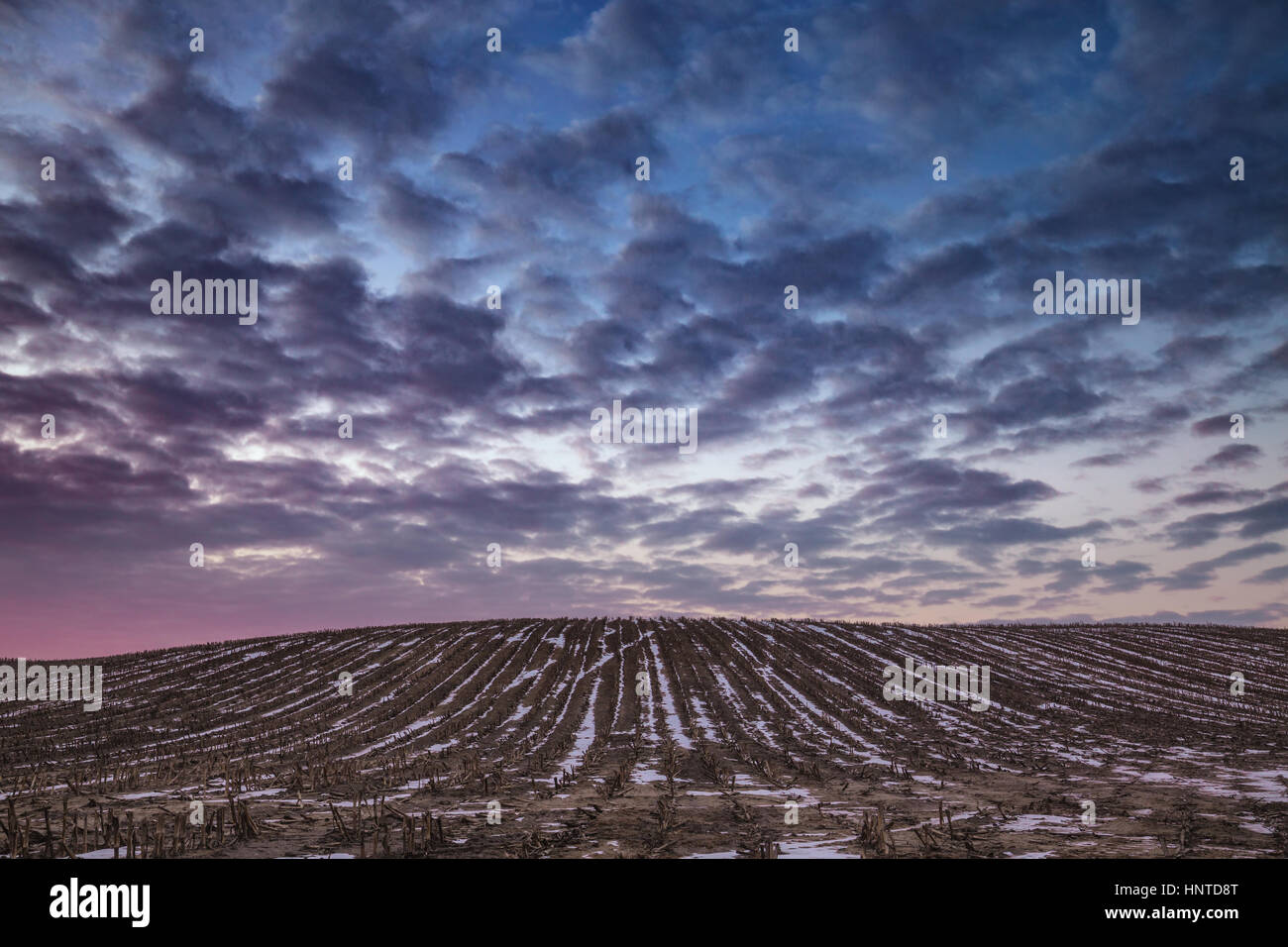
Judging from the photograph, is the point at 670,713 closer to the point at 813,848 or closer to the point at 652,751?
the point at 652,751

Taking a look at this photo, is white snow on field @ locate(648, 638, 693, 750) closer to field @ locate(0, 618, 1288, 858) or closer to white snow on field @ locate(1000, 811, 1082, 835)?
field @ locate(0, 618, 1288, 858)

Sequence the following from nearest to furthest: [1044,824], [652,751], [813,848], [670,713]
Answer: [813,848], [1044,824], [652,751], [670,713]

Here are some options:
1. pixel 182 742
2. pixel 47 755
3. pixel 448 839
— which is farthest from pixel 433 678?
pixel 448 839

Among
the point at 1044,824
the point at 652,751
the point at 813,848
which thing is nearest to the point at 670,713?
the point at 652,751

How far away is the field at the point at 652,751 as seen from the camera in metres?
12.6

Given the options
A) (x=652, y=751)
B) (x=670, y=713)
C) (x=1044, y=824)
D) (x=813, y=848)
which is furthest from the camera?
(x=670, y=713)

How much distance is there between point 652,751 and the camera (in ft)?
77.4

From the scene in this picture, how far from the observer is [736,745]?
81.5ft

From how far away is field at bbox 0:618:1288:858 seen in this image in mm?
12562

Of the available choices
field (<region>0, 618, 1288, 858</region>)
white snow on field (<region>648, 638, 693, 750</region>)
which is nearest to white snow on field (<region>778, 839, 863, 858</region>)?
field (<region>0, 618, 1288, 858</region>)

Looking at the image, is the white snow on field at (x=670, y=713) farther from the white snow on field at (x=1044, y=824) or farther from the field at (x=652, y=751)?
the white snow on field at (x=1044, y=824)

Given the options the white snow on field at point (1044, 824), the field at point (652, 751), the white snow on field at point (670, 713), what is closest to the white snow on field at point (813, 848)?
the field at point (652, 751)
